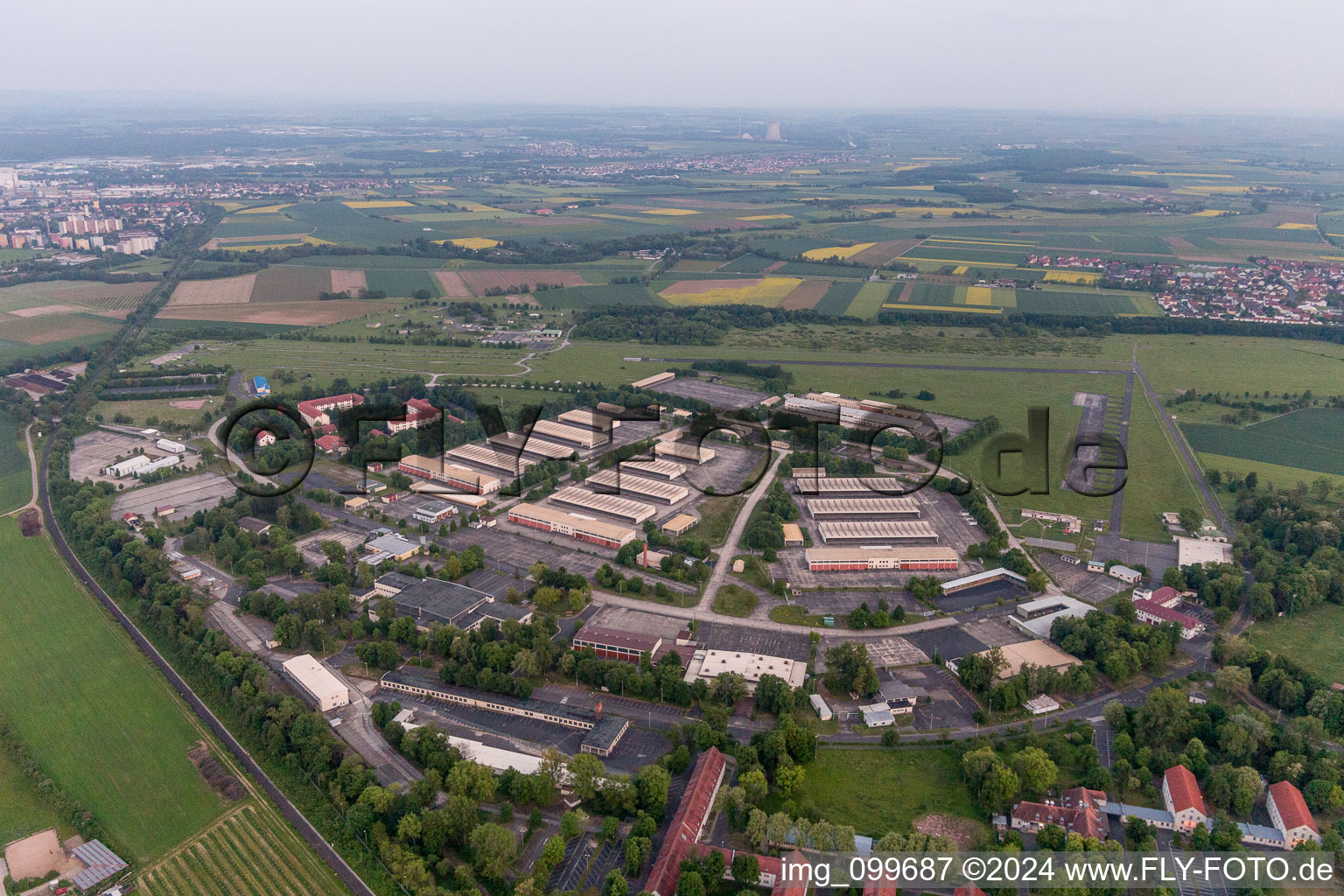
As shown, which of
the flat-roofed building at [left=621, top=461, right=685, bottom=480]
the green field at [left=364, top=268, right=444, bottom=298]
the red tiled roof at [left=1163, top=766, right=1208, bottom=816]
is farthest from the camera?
the green field at [left=364, top=268, right=444, bottom=298]

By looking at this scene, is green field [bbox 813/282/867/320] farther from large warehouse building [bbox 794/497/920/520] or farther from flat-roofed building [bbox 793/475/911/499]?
large warehouse building [bbox 794/497/920/520]

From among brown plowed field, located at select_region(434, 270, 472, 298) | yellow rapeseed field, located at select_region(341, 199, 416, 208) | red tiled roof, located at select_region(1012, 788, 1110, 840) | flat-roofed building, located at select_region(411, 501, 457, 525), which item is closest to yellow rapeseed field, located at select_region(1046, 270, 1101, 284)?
brown plowed field, located at select_region(434, 270, 472, 298)

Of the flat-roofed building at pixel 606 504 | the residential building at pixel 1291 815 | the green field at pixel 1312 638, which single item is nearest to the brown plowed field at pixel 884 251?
the flat-roofed building at pixel 606 504

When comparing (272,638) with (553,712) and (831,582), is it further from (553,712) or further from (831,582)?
(831,582)

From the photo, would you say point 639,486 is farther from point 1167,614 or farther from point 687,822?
point 1167,614

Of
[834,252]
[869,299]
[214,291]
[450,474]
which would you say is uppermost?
[834,252]

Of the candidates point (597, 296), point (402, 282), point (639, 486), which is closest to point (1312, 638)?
point (639, 486)
